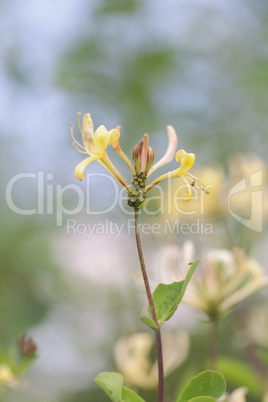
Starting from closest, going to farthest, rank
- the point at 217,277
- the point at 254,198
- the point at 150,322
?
the point at 150,322, the point at 217,277, the point at 254,198

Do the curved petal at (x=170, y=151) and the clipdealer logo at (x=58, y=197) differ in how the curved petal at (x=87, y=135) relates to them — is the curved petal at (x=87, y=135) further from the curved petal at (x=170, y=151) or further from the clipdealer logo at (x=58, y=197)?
the clipdealer logo at (x=58, y=197)

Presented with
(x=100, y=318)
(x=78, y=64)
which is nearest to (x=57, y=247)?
(x=100, y=318)

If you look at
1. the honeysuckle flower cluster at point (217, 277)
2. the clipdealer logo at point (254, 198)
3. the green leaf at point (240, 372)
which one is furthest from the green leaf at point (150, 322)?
the clipdealer logo at point (254, 198)

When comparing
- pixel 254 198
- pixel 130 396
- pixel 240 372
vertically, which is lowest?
pixel 240 372

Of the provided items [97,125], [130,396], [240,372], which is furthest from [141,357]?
[97,125]

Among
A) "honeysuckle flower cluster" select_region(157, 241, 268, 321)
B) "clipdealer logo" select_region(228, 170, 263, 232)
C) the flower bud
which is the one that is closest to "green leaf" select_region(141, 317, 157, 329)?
the flower bud

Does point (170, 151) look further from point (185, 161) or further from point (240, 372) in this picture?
point (240, 372)

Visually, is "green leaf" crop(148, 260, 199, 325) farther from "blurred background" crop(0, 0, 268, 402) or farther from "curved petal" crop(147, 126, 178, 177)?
"blurred background" crop(0, 0, 268, 402)
